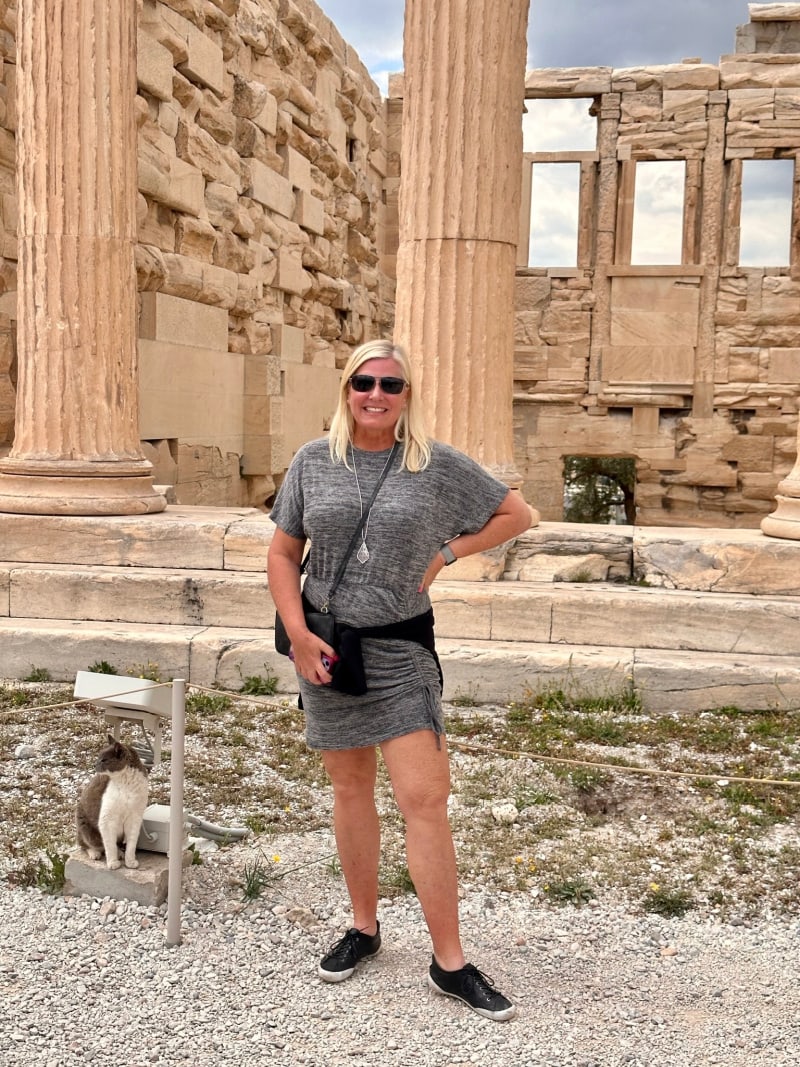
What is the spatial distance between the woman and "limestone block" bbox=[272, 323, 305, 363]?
10.3 meters

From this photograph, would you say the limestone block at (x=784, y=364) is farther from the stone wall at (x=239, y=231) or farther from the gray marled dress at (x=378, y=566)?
the gray marled dress at (x=378, y=566)

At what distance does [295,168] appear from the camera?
13.7m

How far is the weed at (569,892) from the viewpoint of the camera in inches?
165

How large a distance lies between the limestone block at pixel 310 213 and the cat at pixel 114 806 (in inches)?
427

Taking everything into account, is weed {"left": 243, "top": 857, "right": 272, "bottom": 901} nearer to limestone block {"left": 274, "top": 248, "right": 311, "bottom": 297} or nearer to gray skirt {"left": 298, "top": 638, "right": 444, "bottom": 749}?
gray skirt {"left": 298, "top": 638, "right": 444, "bottom": 749}

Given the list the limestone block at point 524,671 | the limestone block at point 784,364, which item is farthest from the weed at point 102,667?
the limestone block at point 784,364

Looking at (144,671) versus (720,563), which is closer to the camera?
(144,671)

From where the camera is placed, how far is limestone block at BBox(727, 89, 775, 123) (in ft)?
52.2

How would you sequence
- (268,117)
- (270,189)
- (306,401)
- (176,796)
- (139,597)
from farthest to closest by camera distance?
(306,401)
(270,189)
(268,117)
(139,597)
(176,796)

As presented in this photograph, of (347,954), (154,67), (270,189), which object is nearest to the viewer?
(347,954)

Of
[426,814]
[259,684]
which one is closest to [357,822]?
[426,814]

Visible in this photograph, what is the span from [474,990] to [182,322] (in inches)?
342

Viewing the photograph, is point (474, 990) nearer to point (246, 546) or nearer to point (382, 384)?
point (382, 384)

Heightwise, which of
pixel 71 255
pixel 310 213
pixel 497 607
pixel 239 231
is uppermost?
pixel 310 213
